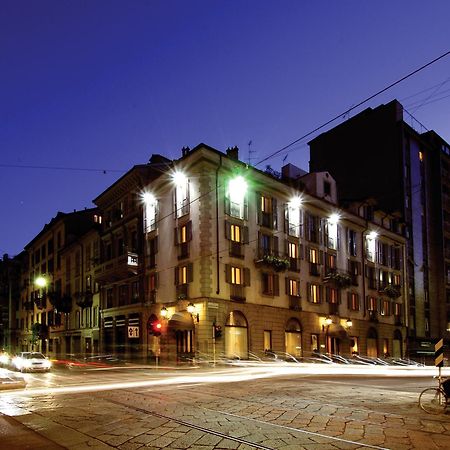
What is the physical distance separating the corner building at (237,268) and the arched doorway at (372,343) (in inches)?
3.6

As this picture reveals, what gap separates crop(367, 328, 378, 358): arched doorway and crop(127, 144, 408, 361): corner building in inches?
3.6

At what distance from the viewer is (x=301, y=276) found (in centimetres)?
3969

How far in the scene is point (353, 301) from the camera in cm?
4578

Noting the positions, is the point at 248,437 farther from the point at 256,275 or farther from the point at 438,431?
the point at 256,275

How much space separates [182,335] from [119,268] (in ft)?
27.9

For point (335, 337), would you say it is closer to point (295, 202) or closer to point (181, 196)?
point (295, 202)

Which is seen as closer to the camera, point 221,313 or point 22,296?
point 221,313

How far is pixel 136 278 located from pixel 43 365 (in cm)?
1193

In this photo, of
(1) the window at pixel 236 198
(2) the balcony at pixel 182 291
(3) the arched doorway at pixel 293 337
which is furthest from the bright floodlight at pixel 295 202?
(2) the balcony at pixel 182 291

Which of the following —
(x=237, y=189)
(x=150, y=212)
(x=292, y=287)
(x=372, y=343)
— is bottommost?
(x=372, y=343)

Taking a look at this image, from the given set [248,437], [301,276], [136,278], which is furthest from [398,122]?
[248,437]

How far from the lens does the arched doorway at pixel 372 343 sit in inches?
1866

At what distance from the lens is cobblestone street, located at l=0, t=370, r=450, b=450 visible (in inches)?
342

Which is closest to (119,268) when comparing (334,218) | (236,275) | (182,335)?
(182,335)
